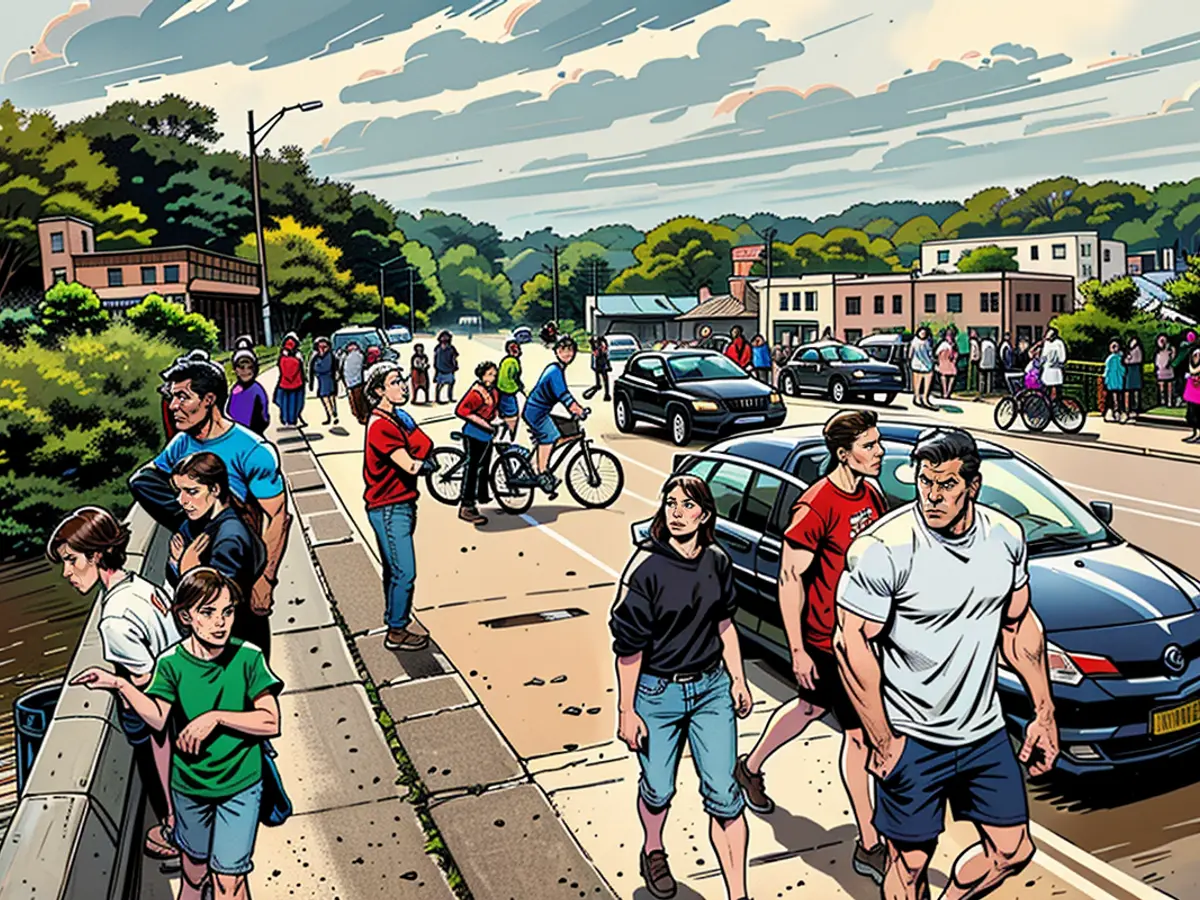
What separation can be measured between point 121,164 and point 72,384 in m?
73.7

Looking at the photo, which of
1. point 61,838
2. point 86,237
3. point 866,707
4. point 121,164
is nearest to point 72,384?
point 61,838

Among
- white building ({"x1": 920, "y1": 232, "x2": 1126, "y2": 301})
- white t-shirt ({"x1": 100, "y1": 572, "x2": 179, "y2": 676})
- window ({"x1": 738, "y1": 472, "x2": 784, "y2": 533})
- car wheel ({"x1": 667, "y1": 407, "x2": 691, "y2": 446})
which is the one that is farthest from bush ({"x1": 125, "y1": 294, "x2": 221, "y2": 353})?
white building ({"x1": 920, "y1": 232, "x2": 1126, "y2": 301})

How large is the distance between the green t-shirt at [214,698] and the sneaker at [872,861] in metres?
2.51

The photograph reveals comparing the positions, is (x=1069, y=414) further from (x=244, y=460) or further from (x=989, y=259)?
(x=989, y=259)

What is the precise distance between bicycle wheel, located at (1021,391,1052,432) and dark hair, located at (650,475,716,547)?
59.2ft

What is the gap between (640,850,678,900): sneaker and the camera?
471 centimetres

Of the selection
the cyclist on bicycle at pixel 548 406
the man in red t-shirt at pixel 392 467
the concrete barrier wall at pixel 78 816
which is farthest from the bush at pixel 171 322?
the concrete barrier wall at pixel 78 816

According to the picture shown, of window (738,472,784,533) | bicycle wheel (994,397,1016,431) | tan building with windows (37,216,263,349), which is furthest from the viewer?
tan building with windows (37,216,263,349)

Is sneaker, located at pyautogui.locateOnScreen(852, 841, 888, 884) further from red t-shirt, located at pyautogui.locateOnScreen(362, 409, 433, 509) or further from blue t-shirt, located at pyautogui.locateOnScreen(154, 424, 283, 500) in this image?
red t-shirt, located at pyautogui.locateOnScreen(362, 409, 433, 509)

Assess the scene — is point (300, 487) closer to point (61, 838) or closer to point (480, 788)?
point (480, 788)

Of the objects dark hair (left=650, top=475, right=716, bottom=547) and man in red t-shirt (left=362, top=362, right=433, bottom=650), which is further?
man in red t-shirt (left=362, top=362, right=433, bottom=650)

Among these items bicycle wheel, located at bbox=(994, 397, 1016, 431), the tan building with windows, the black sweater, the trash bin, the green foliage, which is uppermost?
the tan building with windows

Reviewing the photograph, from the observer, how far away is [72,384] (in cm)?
2180

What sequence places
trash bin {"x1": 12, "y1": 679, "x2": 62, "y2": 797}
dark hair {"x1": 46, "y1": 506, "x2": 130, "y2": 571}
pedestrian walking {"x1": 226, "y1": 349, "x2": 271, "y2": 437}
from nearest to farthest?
dark hair {"x1": 46, "y1": 506, "x2": 130, "y2": 571} → trash bin {"x1": 12, "y1": 679, "x2": 62, "y2": 797} → pedestrian walking {"x1": 226, "y1": 349, "x2": 271, "y2": 437}
